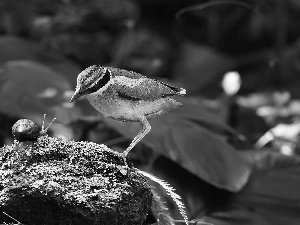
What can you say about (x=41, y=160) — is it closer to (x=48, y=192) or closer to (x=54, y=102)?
(x=48, y=192)

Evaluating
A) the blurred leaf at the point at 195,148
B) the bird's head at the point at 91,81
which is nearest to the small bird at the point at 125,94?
the bird's head at the point at 91,81

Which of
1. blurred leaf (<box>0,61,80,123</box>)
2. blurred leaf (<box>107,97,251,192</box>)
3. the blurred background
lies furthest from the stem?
blurred leaf (<box>0,61,80,123</box>)

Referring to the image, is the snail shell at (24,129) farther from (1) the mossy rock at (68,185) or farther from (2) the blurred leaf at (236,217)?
(2) the blurred leaf at (236,217)

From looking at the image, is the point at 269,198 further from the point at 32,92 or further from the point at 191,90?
the point at 191,90

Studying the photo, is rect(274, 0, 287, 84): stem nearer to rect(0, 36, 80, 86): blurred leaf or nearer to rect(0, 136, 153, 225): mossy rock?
rect(0, 36, 80, 86): blurred leaf

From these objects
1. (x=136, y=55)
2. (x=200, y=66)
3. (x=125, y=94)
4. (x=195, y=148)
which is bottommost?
(x=200, y=66)

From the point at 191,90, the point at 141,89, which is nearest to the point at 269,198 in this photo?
the point at 141,89

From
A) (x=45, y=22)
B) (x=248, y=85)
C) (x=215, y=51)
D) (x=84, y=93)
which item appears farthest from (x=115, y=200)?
(x=215, y=51)
